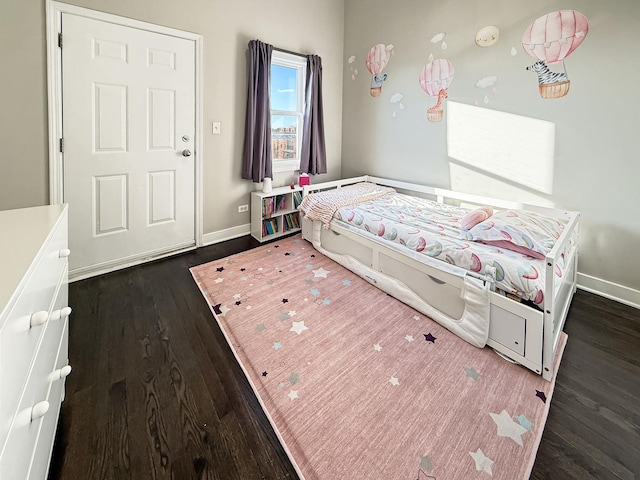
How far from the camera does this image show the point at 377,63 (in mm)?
3555

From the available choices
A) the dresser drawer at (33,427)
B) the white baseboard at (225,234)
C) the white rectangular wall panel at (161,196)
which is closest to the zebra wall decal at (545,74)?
the white baseboard at (225,234)

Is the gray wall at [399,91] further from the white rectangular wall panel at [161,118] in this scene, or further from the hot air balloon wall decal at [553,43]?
the white rectangular wall panel at [161,118]

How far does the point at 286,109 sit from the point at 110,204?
2123mm

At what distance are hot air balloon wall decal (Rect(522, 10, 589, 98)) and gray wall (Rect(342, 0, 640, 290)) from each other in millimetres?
41

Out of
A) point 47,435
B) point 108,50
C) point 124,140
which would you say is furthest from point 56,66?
point 47,435

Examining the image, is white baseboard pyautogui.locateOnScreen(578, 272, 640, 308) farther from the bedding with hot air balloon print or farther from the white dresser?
the white dresser

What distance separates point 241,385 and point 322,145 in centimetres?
307

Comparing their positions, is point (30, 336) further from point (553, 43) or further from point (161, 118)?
point (553, 43)

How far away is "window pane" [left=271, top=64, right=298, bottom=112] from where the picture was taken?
3.49 m

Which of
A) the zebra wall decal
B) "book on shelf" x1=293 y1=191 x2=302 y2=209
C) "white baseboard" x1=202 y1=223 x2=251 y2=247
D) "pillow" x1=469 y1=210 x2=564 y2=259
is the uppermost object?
the zebra wall decal

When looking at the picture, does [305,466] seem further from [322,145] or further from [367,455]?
[322,145]

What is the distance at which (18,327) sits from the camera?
66cm

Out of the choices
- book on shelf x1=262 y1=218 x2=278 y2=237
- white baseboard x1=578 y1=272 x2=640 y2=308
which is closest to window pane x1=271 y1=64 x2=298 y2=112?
book on shelf x1=262 y1=218 x2=278 y2=237

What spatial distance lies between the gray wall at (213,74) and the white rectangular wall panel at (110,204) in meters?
0.31
